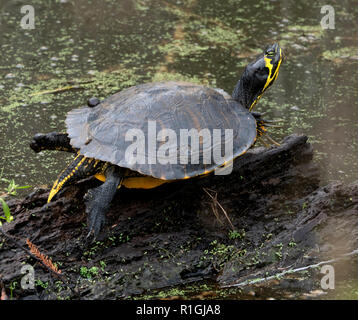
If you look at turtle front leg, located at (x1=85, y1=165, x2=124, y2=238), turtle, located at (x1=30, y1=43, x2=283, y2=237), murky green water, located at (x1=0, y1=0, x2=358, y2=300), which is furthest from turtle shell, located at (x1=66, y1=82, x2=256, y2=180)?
murky green water, located at (x1=0, y1=0, x2=358, y2=300)

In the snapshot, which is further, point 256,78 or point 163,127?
point 256,78

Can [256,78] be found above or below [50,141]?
above

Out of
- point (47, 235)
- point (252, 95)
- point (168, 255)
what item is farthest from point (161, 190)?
point (252, 95)

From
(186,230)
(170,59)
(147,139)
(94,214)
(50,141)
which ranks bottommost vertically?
(170,59)

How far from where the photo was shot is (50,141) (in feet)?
9.93

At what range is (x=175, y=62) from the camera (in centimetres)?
538

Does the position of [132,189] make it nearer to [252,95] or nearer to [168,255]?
[168,255]

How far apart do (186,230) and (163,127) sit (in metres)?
0.56

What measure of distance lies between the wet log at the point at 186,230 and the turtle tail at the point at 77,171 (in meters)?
0.06

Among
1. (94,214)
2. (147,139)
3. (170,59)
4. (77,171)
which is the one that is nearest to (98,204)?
(94,214)

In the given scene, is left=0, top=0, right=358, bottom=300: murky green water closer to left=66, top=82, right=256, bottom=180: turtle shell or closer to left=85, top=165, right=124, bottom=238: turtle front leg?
left=66, top=82, right=256, bottom=180: turtle shell

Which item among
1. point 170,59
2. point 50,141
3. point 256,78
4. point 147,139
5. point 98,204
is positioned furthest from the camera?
point 170,59

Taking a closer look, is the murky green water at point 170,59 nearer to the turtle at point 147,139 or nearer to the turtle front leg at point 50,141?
the turtle front leg at point 50,141

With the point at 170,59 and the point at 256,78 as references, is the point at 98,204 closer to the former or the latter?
the point at 256,78
